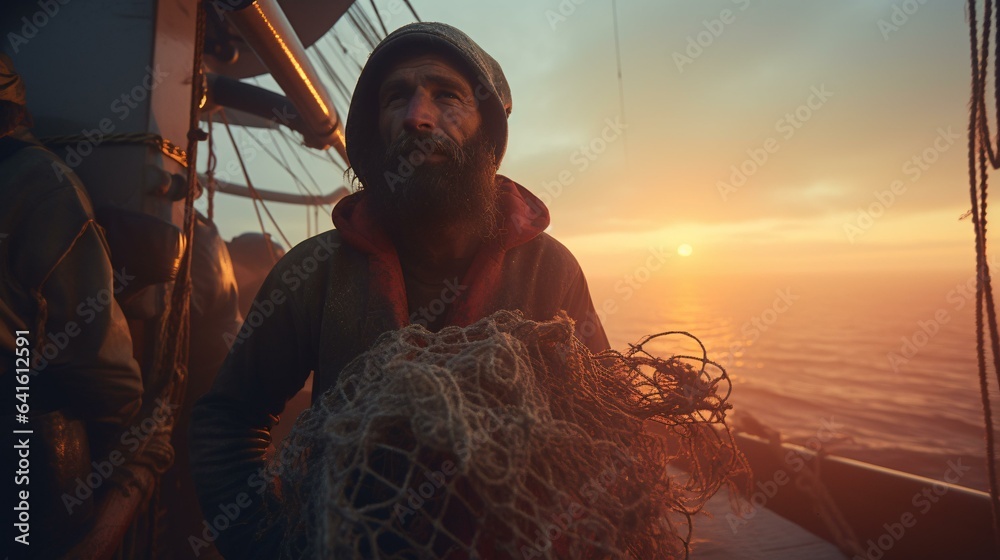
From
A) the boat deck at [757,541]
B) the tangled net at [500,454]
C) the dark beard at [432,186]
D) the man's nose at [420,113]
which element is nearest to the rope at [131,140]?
the dark beard at [432,186]

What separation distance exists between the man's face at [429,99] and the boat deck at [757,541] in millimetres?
3575

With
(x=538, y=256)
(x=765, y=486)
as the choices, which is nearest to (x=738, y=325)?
(x=765, y=486)

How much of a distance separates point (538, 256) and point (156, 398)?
2.44 m

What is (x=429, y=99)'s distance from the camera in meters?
1.74

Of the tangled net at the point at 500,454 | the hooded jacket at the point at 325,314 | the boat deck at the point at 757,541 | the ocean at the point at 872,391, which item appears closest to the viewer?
the tangled net at the point at 500,454

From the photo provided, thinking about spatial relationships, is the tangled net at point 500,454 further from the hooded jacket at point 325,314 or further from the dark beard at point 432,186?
the dark beard at point 432,186

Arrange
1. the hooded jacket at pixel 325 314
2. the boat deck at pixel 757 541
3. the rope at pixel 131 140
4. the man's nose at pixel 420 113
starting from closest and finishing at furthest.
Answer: the hooded jacket at pixel 325 314, the man's nose at pixel 420 113, the rope at pixel 131 140, the boat deck at pixel 757 541

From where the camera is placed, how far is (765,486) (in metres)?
4.66

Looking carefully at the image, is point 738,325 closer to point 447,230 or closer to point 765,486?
point 765,486

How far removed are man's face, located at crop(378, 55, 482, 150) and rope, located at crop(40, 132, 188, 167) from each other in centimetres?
196

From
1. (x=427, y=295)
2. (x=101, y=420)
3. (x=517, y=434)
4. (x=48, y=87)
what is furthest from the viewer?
(x=48, y=87)

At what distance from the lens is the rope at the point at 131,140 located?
2.52 m

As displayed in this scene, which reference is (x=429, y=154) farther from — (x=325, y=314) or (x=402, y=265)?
(x=325, y=314)

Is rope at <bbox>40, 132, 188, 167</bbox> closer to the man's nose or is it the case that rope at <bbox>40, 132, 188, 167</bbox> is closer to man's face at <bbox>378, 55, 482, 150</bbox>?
man's face at <bbox>378, 55, 482, 150</bbox>
